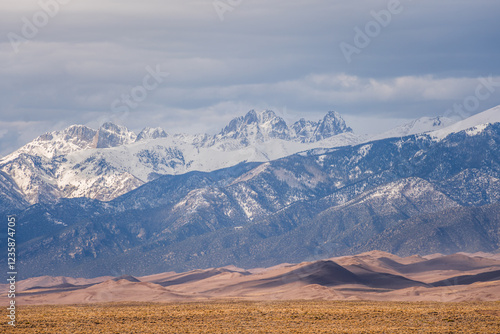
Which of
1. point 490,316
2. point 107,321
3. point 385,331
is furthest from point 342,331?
Result: point 107,321

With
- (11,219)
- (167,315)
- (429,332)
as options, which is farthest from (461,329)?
(11,219)

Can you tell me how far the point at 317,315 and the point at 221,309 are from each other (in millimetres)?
26266

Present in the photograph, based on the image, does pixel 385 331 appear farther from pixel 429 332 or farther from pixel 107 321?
pixel 107 321

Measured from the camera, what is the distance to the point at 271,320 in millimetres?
139375

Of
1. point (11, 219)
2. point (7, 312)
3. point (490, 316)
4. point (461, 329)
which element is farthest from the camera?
point (7, 312)

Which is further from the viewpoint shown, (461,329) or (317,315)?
(317,315)

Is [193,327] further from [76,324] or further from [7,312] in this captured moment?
[7,312]

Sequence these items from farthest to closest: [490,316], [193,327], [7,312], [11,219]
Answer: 1. [7,312]
2. [490,316]
3. [193,327]
4. [11,219]

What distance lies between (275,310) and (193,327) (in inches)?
1272

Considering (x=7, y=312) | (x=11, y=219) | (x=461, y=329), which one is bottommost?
(x=461, y=329)

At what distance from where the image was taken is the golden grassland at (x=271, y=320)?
125 metres

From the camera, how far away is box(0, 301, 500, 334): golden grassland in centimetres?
12525

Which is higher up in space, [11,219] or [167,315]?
[11,219]

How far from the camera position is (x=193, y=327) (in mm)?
130750
